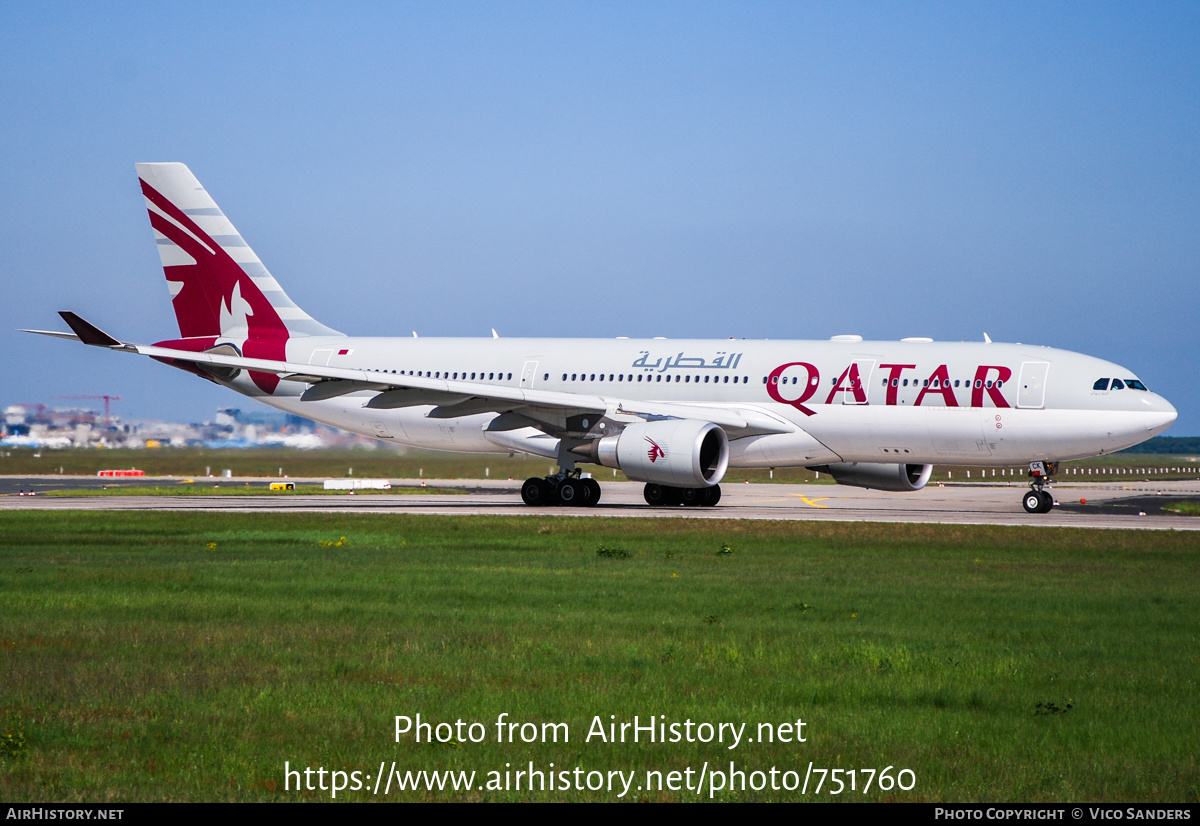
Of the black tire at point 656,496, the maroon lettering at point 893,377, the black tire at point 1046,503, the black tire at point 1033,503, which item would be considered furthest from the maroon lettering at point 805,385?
the black tire at point 1046,503

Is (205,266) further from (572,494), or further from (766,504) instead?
(766,504)

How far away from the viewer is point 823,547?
2014 centimetres

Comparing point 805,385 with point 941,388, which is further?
point 805,385

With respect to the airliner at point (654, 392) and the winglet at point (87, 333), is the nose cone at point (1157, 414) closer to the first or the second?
the airliner at point (654, 392)

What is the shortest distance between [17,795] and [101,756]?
2.51ft

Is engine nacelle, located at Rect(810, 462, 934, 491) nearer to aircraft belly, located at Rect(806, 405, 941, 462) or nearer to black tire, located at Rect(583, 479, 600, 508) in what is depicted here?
aircraft belly, located at Rect(806, 405, 941, 462)

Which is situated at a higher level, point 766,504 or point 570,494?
point 570,494

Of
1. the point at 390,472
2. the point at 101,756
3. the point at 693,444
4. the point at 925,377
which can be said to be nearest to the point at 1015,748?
the point at 101,756

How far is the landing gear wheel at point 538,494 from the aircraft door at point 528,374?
9.84ft

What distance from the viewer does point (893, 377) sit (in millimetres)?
28172

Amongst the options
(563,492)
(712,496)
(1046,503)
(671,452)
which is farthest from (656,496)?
(1046,503)

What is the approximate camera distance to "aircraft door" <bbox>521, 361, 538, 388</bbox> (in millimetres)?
32344

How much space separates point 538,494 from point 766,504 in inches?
252

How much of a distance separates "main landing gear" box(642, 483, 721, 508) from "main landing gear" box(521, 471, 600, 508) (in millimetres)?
1462
